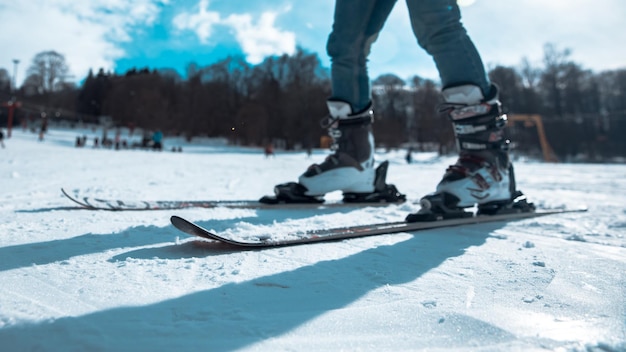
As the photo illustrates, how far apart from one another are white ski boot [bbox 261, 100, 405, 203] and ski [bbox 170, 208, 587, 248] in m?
0.53

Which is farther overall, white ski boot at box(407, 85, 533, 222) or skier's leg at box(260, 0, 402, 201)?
skier's leg at box(260, 0, 402, 201)

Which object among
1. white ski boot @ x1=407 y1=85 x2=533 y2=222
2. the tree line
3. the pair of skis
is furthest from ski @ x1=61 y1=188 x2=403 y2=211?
the tree line

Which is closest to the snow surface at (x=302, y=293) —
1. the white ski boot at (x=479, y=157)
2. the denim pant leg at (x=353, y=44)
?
the white ski boot at (x=479, y=157)

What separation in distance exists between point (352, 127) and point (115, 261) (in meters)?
1.21

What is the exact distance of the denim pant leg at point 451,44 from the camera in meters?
1.26

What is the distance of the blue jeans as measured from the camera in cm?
126

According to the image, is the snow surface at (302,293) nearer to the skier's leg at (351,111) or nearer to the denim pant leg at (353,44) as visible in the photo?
the skier's leg at (351,111)

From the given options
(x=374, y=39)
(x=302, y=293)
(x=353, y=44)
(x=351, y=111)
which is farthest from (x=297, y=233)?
(x=374, y=39)

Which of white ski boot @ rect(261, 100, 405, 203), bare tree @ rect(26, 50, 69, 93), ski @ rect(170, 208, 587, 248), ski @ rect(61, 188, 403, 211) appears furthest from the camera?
bare tree @ rect(26, 50, 69, 93)

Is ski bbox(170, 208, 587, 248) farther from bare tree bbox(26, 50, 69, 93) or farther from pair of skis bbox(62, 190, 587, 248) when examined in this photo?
bare tree bbox(26, 50, 69, 93)

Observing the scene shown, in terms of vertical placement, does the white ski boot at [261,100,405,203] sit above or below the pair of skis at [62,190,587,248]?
above

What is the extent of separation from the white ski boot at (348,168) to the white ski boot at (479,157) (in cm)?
39

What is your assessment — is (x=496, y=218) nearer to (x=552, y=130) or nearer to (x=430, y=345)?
(x=430, y=345)

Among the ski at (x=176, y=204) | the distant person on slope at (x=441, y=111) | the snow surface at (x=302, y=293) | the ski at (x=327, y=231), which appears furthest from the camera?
the distant person on slope at (x=441, y=111)
